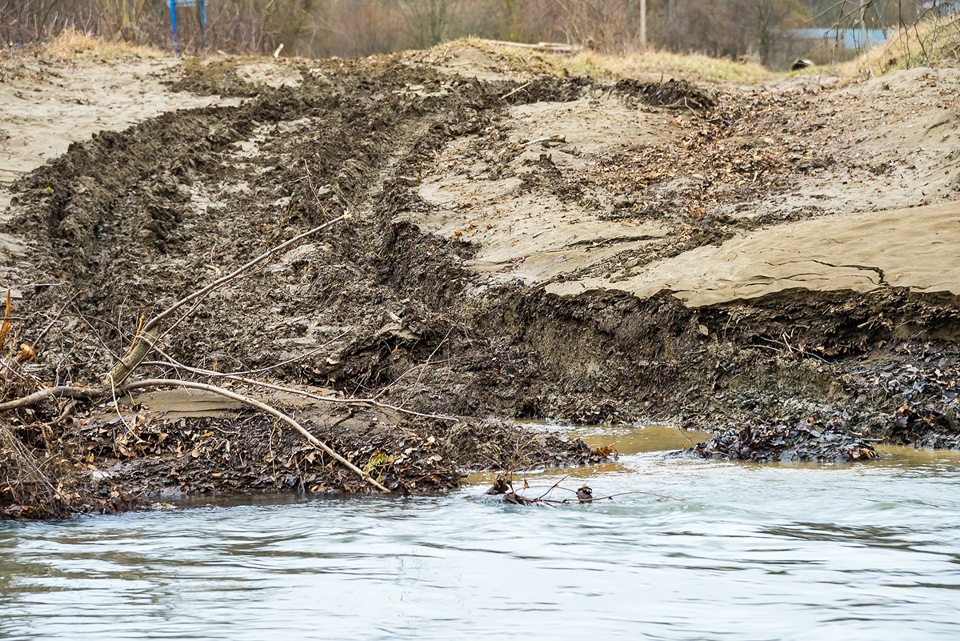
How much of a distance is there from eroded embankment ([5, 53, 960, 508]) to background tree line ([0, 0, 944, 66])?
9774mm

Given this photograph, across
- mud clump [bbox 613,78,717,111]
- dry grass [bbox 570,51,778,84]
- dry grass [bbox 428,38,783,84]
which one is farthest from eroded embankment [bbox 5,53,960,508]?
dry grass [bbox 570,51,778,84]

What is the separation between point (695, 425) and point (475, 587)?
3.82 meters

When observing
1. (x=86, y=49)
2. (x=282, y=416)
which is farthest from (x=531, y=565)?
(x=86, y=49)

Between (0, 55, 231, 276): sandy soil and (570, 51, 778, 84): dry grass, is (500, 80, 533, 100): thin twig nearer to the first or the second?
(570, 51, 778, 84): dry grass

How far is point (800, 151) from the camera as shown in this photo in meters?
13.4

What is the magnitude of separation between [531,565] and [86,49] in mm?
17222

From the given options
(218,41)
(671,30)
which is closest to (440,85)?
(218,41)

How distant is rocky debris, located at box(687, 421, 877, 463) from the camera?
280 inches

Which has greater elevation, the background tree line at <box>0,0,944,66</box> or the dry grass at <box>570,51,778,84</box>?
the background tree line at <box>0,0,944,66</box>

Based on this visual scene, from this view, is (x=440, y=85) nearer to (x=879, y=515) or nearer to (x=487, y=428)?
(x=487, y=428)

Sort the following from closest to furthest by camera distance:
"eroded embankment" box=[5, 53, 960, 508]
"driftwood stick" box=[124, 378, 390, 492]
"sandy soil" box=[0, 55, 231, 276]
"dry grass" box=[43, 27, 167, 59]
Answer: "driftwood stick" box=[124, 378, 390, 492]
"eroded embankment" box=[5, 53, 960, 508]
"sandy soil" box=[0, 55, 231, 276]
"dry grass" box=[43, 27, 167, 59]

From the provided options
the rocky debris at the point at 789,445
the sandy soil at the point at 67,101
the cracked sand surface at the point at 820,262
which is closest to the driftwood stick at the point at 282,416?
the rocky debris at the point at 789,445

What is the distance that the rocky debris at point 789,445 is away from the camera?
7.11 m

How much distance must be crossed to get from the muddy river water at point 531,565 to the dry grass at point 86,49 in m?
14.9
